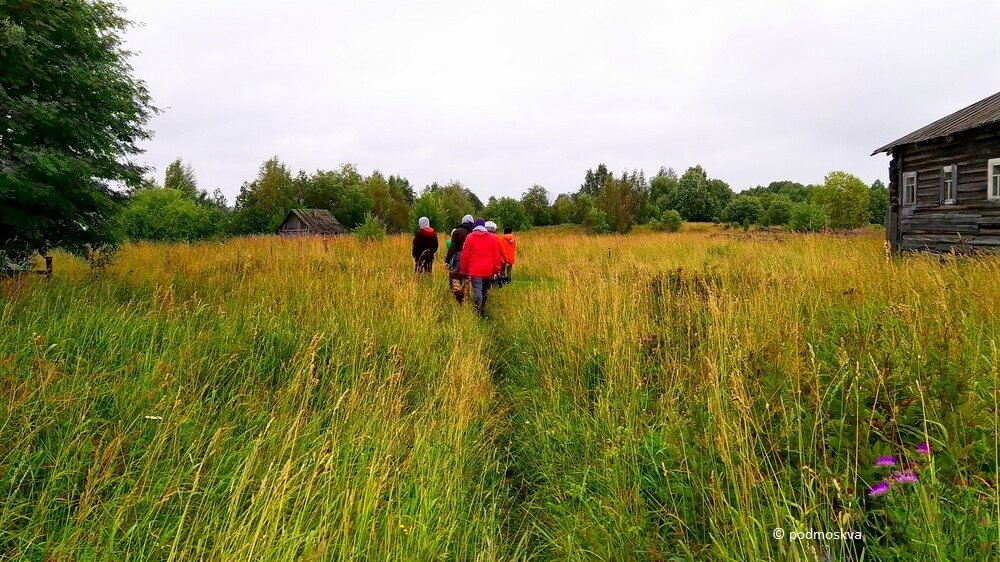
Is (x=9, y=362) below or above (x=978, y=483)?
above

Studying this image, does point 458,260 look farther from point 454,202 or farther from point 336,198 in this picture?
point 454,202

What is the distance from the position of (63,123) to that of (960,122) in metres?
17.8

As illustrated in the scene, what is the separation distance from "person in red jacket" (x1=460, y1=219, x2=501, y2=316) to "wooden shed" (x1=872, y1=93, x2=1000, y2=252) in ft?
33.9

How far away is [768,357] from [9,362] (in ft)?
13.7

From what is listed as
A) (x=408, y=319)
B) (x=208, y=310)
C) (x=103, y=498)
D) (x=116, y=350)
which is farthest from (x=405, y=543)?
(x=208, y=310)

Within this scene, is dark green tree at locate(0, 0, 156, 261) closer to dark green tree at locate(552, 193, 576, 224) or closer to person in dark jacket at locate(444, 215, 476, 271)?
person in dark jacket at locate(444, 215, 476, 271)

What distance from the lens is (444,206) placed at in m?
59.4

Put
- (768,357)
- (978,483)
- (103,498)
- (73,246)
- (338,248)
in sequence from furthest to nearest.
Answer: (338,248) → (73,246) → (768,357) → (103,498) → (978,483)

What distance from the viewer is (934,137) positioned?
1217 centimetres

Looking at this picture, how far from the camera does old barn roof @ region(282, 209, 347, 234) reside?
40.0 m

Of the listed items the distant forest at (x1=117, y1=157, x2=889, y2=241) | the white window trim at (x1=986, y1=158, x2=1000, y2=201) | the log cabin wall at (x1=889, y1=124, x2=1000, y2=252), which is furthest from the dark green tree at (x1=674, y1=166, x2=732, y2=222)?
the white window trim at (x1=986, y1=158, x2=1000, y2=201)

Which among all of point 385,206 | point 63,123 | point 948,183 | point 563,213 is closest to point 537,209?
point 563,213

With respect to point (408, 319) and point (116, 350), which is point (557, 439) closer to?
point (408, 319)

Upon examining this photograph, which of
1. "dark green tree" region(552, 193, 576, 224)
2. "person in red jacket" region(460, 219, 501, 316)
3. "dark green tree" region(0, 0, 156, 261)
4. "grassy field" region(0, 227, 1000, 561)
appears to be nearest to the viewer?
"grassy field" region(0, 227, 1000, 561)
